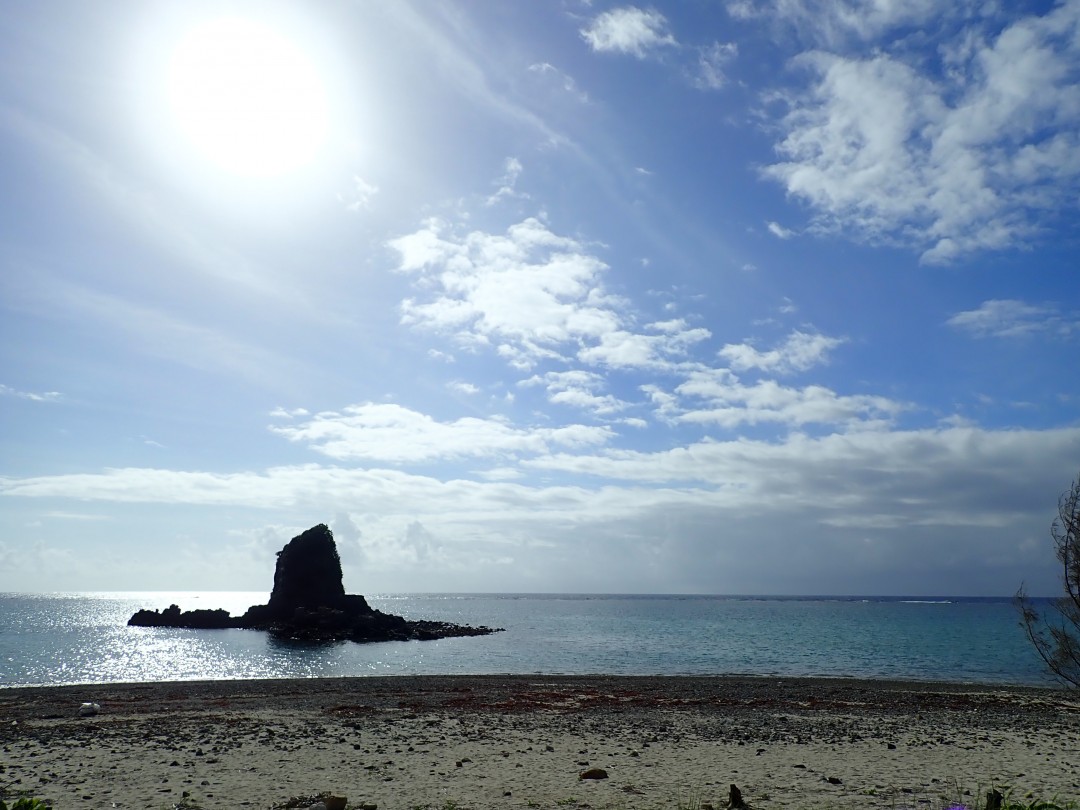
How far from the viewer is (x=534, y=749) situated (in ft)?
68.2

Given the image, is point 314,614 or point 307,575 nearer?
point 314,614

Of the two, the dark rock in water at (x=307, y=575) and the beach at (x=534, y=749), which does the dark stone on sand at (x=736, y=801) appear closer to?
the beach at (x=534, y=749)

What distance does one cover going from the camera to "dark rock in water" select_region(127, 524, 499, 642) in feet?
341

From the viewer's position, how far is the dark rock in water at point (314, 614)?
104m

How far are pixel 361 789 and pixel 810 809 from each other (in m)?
9.87

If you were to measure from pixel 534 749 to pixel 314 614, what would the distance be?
99.4 meters

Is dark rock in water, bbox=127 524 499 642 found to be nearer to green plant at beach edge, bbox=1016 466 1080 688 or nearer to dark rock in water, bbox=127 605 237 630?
dark rock in water, bbox=127 605 237 630

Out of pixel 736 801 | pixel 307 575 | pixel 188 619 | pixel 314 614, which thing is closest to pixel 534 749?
pixel 736 801

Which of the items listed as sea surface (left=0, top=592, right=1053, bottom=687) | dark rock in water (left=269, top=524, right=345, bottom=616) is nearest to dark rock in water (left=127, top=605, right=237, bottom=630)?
dark rock in water (left=269, top=524, right=345, bottom=616)

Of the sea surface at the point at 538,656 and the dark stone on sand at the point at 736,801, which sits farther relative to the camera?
the sea surface at the point at 538,656

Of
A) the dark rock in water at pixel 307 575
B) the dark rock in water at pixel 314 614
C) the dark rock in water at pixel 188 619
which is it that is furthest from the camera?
the dark rock in water at pixel 188 619

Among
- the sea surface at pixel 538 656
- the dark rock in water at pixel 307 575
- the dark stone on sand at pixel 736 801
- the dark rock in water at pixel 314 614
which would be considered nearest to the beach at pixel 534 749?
the dark stone on sand at pixel 736 801

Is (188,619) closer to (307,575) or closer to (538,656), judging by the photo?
(307,575)

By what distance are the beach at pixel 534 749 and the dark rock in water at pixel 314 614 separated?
70.0 meters
